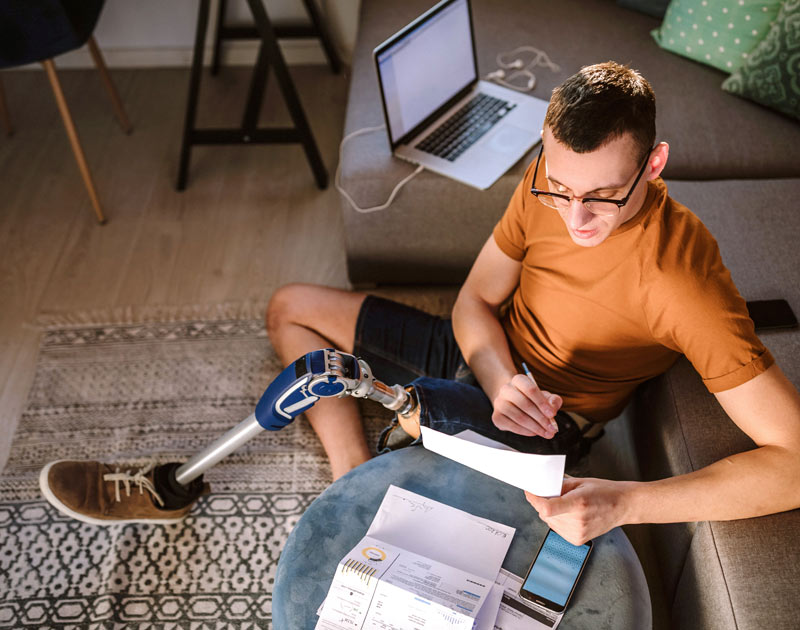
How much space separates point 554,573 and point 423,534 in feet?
0.67

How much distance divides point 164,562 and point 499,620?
890 millimetres

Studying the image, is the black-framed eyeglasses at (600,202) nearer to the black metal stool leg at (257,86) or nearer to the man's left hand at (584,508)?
the man's left hand at (584,508)

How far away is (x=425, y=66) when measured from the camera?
1.84m

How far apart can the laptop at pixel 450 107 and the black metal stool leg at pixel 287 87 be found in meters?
0.56

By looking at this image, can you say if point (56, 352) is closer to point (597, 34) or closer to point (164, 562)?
point (164, 562)

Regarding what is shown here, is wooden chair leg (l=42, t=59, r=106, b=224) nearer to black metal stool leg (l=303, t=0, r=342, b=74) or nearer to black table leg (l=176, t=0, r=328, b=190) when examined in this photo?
black table leg (l=176, t=0, r=328, b=190)

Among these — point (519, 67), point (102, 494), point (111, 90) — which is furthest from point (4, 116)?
point (519, 67)

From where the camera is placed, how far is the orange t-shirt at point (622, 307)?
107cm

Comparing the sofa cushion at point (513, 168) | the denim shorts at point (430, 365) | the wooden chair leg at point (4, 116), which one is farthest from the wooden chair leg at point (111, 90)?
the denim shorts at point (430, 365)

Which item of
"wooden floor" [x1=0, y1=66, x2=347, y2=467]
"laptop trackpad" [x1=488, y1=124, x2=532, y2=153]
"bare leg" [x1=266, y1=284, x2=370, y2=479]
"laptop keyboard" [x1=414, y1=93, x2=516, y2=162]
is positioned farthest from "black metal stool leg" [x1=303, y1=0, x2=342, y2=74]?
"bare leg" [x1=266, y1=284, x2=370, y2=479]

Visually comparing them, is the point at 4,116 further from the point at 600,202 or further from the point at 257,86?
the point at 600,202

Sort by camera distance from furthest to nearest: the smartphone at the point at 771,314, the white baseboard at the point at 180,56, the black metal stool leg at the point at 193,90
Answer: the white baseboard at the point at 180,56 < the black metal stool leg at the point at 193,90 < the smartphone at the point at 771,314

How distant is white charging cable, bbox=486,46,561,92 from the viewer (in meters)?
2.08

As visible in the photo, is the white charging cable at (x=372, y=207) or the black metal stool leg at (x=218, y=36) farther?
the black metal stool leg at (x=218, y=36)
